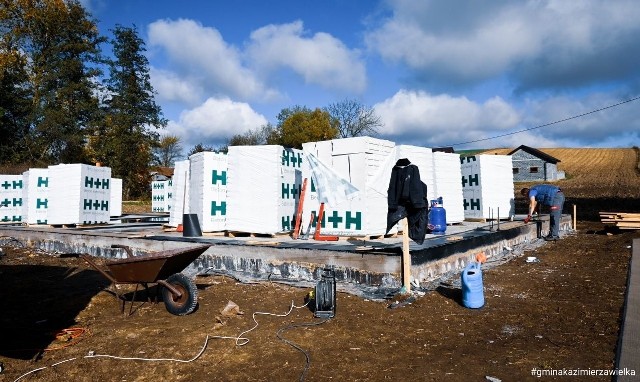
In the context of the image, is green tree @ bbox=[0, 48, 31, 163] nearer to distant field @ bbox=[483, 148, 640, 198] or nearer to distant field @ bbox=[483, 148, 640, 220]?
distant field @ bbox=[483, 148, 640, 220]

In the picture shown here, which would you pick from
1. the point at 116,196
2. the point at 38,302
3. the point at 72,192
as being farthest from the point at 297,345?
the point at 116,196

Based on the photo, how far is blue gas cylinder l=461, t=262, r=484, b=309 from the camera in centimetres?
564

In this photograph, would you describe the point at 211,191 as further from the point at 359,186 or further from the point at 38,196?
the point at 38,196

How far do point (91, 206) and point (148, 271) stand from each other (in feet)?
33.1

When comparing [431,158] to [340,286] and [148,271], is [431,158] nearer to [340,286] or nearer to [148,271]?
[340,286]

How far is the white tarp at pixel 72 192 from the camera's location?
520 inches

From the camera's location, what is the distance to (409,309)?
5.64 meters

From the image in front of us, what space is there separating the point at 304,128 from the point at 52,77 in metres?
27.3

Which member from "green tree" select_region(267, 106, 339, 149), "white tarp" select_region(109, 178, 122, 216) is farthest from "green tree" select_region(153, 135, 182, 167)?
"white tarp" select_region(109, 178, 122, 216)

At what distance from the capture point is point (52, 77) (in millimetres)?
32875

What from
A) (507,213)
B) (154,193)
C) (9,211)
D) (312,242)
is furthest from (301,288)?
(154,193)

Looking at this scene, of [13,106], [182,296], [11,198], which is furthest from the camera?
[13,106]

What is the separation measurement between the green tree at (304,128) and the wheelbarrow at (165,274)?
44.6 metres

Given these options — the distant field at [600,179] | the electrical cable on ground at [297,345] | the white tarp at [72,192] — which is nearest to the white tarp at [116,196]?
the white tarp at [72,192]
